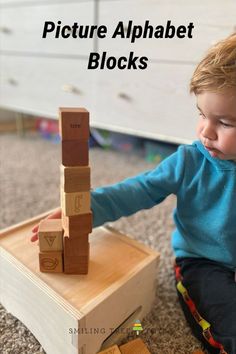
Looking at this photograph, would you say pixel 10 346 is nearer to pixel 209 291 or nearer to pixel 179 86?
pixel 209 291

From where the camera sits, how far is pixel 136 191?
0.63 metres

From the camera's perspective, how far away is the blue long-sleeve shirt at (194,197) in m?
0.59

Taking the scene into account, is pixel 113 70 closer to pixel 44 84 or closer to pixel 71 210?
pixel 44 84

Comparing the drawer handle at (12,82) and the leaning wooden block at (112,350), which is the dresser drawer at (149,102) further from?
the leaning wooden block at (112,350)

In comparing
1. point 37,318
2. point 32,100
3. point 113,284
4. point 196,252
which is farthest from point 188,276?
point 32,100

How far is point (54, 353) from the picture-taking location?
1.77 feet

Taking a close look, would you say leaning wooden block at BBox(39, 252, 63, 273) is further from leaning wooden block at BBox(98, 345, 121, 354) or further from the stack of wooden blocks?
leaning wooden block at BBox(98, 345, 121, 354)

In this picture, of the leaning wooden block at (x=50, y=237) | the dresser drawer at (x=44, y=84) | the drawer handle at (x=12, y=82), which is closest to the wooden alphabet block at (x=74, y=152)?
the leaning wooden block at (x=50, y=237)

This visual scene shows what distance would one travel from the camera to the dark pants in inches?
21.0

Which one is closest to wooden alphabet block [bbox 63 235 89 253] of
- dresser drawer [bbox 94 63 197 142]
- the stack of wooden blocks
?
the stack of wooden blocks

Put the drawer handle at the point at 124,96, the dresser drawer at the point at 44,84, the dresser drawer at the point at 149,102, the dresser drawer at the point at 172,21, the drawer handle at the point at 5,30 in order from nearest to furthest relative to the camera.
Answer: the dresser drawer at the point at 172,21, the dresser drawer at the point at 149,102, the drawer handle at the point at 124,96, the dresser drawer at the point at 44,84, the drawer handle at the point at 5,30

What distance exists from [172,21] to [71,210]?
0.87 meters

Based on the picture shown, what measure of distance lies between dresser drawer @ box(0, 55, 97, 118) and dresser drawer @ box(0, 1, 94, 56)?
0.16ft

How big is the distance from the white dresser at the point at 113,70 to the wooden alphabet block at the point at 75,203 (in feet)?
2.45
